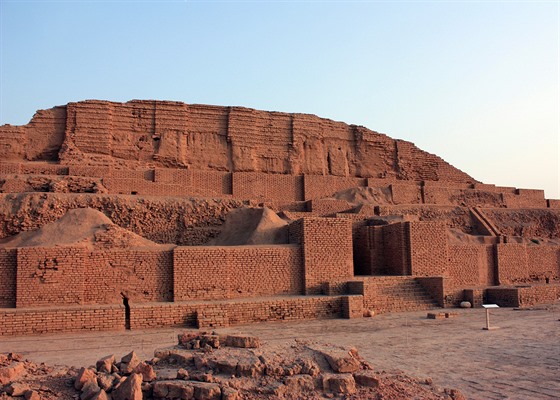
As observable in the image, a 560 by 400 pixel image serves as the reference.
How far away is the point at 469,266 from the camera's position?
1558cm

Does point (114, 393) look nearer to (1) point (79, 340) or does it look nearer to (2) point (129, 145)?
(1) point (79, 340)

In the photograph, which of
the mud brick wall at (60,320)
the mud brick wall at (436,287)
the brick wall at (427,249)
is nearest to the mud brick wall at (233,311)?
the mud brick wall at (60,320)

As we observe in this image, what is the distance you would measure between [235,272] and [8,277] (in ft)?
15.4

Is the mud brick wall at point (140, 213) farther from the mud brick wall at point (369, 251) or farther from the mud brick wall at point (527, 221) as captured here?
the mud brick wall at point (527, 221)

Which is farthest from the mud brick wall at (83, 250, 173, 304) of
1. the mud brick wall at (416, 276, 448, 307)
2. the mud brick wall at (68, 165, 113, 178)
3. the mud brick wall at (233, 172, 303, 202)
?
the mud brick wall at (233, 172, 303, 202)

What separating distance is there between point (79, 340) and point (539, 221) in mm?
19393

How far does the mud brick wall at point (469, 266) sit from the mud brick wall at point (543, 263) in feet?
6.47

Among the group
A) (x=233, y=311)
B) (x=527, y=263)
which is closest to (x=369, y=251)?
(x=233, y=311)

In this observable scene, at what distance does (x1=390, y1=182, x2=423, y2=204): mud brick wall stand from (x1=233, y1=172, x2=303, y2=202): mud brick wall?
14.5 ft

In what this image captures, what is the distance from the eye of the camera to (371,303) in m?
11.9

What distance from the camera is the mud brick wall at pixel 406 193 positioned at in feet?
73.7

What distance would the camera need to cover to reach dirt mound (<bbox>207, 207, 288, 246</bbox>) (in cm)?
1377

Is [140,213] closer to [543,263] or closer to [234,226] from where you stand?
[234,226]

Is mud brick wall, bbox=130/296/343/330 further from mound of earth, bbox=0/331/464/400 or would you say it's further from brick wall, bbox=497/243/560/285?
brick wall, bbox=497/243/560/285
